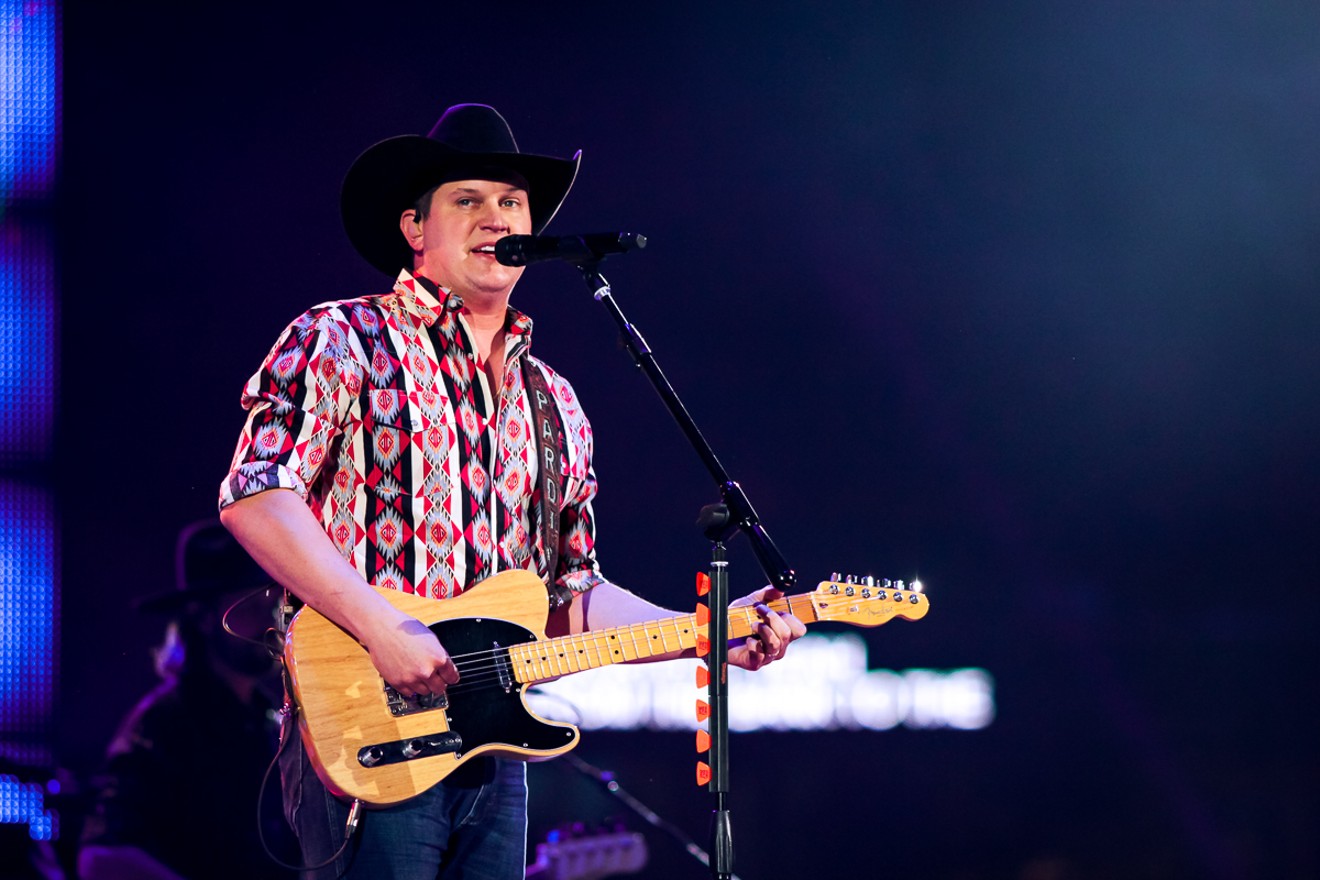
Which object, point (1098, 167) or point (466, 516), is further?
point (1098, 167)

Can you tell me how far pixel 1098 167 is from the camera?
5398 millimetres

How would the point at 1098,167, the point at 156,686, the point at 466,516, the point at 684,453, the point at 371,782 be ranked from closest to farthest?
1. the point at 371,782
2. the point at 466,516
3. the point at 156,686
4. the point at 684,453
5. the point at 1098,167

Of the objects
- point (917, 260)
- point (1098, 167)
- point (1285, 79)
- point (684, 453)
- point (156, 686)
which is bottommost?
point (156, 686)

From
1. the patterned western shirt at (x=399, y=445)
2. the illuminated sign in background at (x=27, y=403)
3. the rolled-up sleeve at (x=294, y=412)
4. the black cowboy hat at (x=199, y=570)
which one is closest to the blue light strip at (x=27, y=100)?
the illuminated sign in background at (x=27, y=403)

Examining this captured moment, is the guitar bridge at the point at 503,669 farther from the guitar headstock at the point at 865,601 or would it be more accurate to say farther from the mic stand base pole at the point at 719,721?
the guitar headstock at the point at 865,601

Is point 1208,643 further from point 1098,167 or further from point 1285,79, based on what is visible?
point 1285,79

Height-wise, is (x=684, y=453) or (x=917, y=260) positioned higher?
(x=917, y=260)

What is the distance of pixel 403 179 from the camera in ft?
10.2

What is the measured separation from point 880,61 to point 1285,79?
71.2 inches

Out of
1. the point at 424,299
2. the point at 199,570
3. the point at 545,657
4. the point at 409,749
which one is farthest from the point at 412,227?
the point at 199,570

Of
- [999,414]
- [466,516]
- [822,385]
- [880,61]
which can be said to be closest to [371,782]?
[466,516]

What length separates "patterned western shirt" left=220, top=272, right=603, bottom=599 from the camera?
101 inches

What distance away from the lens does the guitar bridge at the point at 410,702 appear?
2.50 m

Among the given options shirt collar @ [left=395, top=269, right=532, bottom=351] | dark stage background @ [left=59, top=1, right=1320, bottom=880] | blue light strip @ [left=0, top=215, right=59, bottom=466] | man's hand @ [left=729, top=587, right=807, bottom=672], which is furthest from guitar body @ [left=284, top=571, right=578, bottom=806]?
blue light strip @ [left=0, top=215, right=59, bottom=466]
